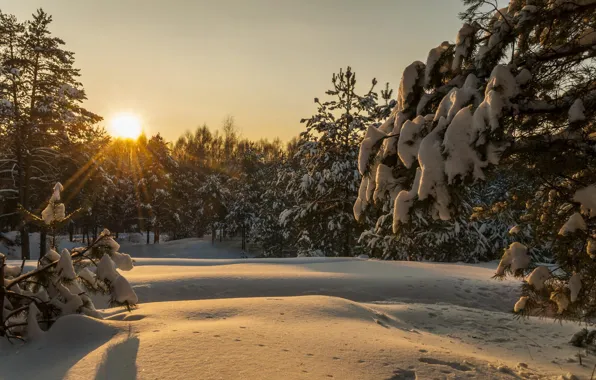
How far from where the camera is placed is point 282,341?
3.26 meters

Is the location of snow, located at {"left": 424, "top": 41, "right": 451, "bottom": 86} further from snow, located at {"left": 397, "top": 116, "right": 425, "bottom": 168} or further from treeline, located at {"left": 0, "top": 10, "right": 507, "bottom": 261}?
treeline, located at {"left": 0, "top": 10, "right": 507, "bottom": 261}

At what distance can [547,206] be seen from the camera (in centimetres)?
368

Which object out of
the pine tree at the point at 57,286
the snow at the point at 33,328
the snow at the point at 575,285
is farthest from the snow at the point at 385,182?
the snow at the point at 33,328

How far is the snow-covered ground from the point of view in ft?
8.98

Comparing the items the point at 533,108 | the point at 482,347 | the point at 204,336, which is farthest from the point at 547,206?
the point at 204,336

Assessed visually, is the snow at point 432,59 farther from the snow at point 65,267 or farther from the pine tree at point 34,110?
the pine tree at point 34,110

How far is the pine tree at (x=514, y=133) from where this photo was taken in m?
2.62

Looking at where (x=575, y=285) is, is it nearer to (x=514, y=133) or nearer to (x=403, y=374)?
(x=514, y=133)

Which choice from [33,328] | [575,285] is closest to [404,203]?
[575,285]

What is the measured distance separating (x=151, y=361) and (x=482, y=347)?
3632 mm

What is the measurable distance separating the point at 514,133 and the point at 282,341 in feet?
8.84

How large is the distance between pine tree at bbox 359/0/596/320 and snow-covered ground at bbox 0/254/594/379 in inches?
40.0

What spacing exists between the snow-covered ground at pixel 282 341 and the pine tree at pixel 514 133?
40.0 inches

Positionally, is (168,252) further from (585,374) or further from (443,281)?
(585,374)
